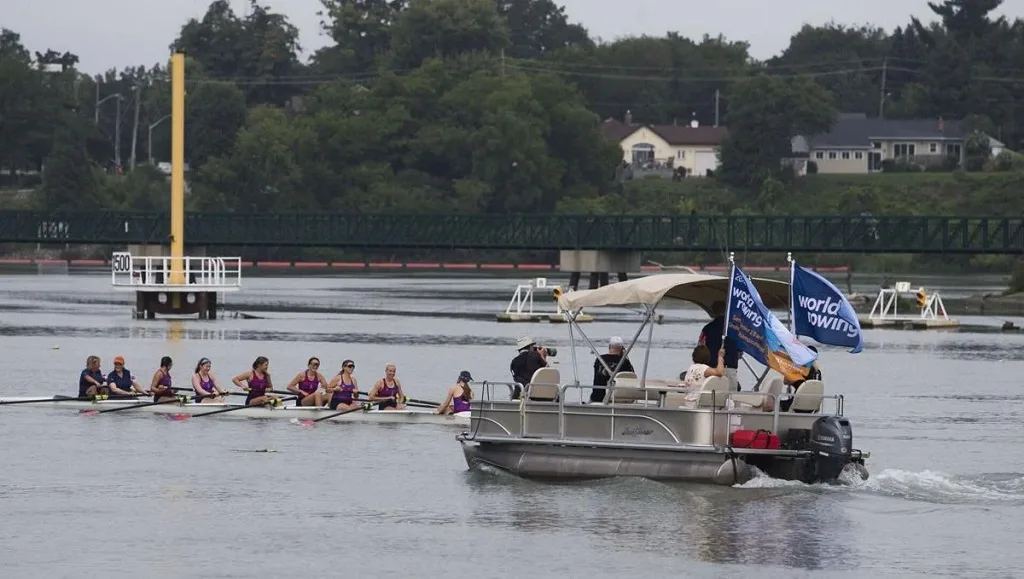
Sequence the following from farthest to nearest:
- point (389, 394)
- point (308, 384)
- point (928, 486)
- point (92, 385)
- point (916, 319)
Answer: point (916, 319), point (92, 385), point (308, 384), point (389, 394), point (928, 486)

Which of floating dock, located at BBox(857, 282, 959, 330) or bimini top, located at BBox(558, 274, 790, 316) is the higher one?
bimini top, located at BBox(558, 274, 790, 316)

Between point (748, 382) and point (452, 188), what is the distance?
129 m

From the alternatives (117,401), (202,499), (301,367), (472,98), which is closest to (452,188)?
(472,98)

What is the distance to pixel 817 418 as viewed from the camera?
115ft

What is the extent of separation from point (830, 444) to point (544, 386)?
5.03 metres

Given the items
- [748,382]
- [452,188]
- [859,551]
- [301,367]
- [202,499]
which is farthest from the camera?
[452,188]

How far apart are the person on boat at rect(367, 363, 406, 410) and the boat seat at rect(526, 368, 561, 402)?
10065 millimetres

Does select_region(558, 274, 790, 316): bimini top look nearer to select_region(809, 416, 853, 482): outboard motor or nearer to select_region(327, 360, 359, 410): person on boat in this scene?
select_region(809, 416, 853, 482): outboard motor

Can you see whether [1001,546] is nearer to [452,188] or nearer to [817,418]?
[817,418]

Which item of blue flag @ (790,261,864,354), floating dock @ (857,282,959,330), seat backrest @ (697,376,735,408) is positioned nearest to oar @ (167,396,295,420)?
seat backrest @ (697,376,735,408)

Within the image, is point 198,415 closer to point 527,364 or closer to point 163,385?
point 163,385

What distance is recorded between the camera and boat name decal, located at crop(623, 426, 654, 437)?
3538 centimetres

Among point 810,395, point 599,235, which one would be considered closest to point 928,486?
point 810,395

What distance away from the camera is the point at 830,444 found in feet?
114
